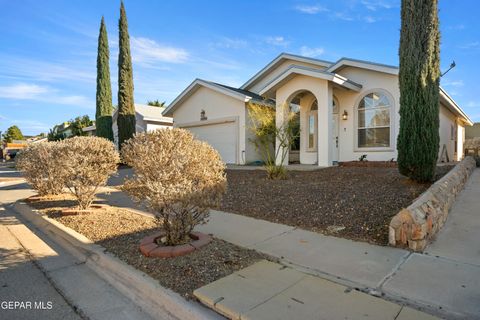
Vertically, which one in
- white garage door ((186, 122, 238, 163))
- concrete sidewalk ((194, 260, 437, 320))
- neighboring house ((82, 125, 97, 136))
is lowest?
concrete sidewalk ((194, 260, 437, 320))

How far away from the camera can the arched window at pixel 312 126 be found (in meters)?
13.5

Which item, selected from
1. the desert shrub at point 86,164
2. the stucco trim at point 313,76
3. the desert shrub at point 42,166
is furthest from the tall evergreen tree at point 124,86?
the desert shrub at point 86,164

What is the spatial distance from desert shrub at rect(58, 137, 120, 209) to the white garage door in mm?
8974

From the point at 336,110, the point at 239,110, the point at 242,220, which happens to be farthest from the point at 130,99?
the point at 242,220

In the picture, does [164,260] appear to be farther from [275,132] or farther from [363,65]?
[363,65]

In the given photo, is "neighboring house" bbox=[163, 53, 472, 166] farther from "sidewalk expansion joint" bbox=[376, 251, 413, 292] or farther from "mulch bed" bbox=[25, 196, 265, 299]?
"sidewalk expansion joint" bbox=[376, 251, 413, 292]

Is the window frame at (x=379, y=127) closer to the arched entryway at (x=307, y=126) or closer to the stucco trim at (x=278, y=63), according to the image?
the arched entryway at (x=307, y=126)

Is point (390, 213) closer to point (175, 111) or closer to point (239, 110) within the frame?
point (239, 110)

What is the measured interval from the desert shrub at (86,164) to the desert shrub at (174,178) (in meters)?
2.58

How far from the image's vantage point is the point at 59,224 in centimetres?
569

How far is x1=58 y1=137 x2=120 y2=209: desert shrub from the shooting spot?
5.99 metres

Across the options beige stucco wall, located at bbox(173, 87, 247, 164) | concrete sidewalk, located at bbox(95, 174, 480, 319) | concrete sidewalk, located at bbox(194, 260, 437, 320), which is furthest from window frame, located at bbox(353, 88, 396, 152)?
concrete sidewalk, located at bbox(194, 260, 437, 320)

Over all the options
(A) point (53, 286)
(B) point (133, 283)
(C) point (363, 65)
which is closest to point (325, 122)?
(C) point (363, 65)

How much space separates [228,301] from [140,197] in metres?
1.89
